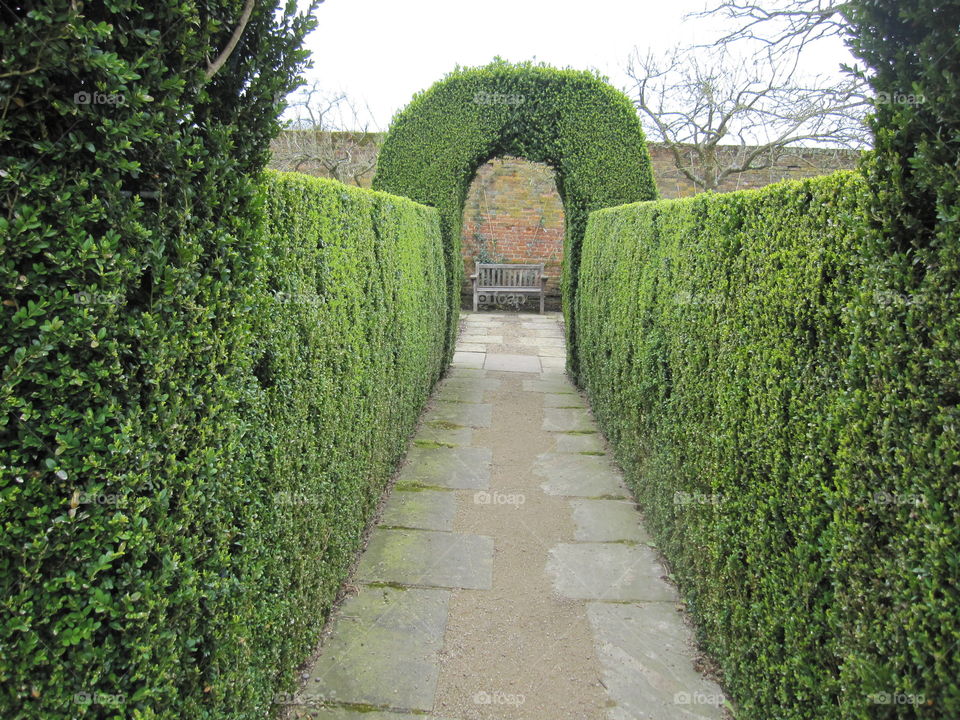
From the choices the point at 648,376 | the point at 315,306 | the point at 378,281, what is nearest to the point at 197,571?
the point at 315,306

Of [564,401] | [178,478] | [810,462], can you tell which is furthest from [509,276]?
[178,478]

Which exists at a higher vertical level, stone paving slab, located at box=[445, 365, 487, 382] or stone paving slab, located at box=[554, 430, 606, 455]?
stone paving slab, located at box=[445, 365, 487, 382]

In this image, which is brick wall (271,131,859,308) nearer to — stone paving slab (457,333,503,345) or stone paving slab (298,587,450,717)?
stone paving slab (457,333,503,345)

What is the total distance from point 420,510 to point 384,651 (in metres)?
1.63

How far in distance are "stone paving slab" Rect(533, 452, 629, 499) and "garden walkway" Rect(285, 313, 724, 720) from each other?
0.02 meters

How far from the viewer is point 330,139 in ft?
48.6

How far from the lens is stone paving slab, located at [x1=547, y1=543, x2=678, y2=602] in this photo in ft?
11.8

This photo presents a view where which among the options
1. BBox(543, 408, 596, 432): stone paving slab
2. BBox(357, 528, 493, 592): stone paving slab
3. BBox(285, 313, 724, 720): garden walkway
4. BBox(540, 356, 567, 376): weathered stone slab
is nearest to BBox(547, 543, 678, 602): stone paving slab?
BBox(285, 313, 724, 720): garden walkway

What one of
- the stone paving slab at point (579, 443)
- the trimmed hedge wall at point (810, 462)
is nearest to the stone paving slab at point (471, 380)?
the stone paving slab at point (579, 443)

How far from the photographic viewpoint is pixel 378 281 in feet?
14.2

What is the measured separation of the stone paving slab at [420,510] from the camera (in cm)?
441

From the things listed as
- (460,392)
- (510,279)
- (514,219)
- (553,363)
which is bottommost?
(460,392)

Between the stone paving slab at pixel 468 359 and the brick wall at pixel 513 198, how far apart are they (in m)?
5.42

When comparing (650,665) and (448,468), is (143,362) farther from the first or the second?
(448,468)
